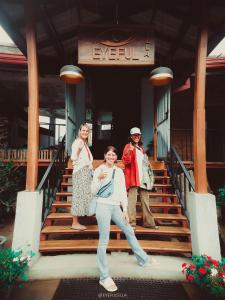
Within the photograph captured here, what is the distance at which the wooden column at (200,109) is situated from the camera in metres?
3.77

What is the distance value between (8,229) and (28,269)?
3.10 m

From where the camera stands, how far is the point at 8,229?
594 cm

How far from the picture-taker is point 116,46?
3.85 m

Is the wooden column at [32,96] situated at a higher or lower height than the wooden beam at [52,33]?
lower

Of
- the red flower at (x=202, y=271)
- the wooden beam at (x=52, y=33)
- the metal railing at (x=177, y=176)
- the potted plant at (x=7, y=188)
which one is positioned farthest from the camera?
the potted plant at (x=7, y=188)

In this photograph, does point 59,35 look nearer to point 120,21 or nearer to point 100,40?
point 120,21

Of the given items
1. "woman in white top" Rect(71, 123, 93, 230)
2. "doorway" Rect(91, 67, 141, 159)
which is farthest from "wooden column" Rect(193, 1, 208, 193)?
"doorway" Rect(91, 67, 141, 159)

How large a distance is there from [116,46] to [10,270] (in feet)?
12.7

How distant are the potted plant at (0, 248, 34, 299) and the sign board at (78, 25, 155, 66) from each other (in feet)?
10.8

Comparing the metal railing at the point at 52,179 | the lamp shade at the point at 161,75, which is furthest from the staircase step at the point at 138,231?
the lamp shade at the point at 161,75

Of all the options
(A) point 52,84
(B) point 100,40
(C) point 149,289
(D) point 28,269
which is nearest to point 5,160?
(A) point 52,84

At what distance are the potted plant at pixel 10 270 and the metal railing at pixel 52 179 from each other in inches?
44.2

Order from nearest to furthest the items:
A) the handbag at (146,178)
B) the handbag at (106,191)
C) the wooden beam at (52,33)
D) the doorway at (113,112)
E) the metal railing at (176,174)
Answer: the handbag at (106,191) < the handbag at (146,178) < the wooden beam at (52,33) < the metal railing at (176,174) < the doorway at (113,112)

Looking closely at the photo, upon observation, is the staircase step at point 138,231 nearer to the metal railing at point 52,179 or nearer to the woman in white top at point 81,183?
the metal railing at point 52,179
